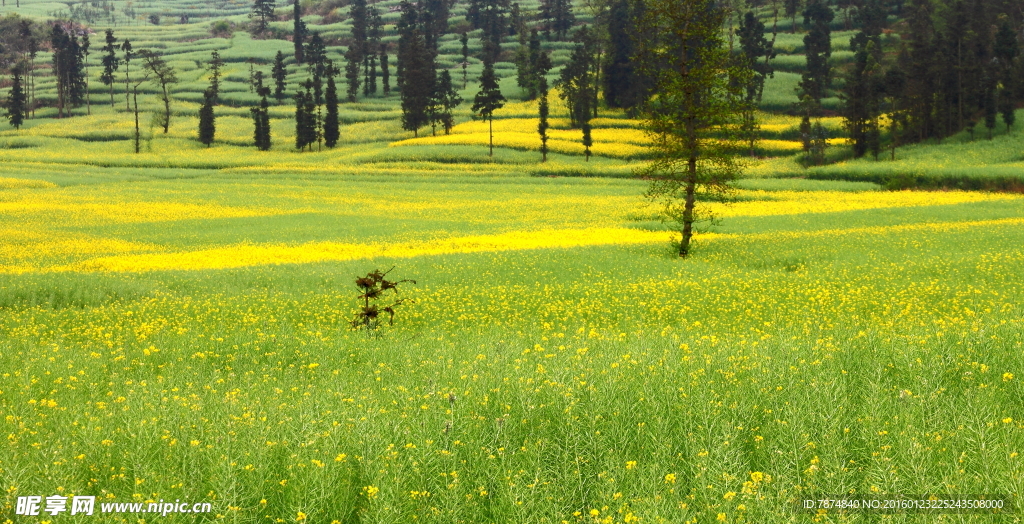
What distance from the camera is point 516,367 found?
27.7 feet

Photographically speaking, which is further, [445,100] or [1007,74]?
[445,100]

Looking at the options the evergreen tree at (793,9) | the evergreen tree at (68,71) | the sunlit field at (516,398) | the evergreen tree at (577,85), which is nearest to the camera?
the sunlit field at (516,398)

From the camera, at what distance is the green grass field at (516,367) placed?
5.29 meters

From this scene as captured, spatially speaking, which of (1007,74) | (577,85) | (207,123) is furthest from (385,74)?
(1007,74)

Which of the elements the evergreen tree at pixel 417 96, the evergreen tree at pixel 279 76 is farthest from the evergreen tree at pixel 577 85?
the evergreen tree at pixel 279 76

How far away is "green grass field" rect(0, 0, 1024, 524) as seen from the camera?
17.4 ft

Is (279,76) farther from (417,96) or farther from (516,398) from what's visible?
(516,398)

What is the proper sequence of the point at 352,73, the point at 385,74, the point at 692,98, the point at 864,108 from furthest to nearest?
the point at 385,74, the point at 352,73, the point at 864,108, the point at 692,98

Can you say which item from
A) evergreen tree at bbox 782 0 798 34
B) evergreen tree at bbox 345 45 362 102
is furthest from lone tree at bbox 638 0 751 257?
evergreen tree at bbox 782 0 798 34

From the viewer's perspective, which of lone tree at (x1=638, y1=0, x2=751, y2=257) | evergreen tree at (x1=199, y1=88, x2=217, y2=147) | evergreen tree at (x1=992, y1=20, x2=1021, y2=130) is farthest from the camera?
evergreen tree at (x1=199, y1=88, x2=217, y2=147)

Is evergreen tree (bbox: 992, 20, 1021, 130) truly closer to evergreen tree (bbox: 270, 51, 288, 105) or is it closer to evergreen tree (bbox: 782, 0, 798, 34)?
evergreen tree (bbox: 782, 0, 798, 34)

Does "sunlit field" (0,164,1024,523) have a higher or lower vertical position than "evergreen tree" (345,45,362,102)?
lower

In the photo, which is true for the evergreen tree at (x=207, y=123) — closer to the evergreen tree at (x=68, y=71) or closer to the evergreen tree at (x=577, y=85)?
the evergreen tree at (x=68, y=71)

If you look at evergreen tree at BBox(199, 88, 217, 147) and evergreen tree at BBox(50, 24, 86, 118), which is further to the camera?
evergreen tree at BBox(50, 24, 86, 118)
